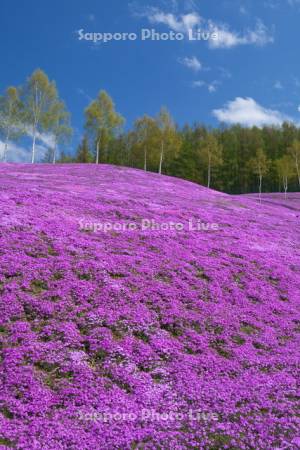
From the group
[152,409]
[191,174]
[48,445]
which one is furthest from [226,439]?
[191,174]

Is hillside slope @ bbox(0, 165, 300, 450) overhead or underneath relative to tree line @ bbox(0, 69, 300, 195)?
underneath

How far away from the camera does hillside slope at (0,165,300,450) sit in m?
7.54

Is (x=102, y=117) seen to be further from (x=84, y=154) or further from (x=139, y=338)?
(x=139, y=338)

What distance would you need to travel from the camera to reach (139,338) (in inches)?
426

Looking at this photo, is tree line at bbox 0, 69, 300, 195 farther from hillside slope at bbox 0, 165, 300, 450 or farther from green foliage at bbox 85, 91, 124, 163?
hillside slope at bbox 0, 165, 300, 450

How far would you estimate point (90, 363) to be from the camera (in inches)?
366

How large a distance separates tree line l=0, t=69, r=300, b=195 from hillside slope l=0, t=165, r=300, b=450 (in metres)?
49.5

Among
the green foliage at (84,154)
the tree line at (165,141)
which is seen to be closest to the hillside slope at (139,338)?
the tree line at (165,141)

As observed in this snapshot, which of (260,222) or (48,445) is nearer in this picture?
(48,445)

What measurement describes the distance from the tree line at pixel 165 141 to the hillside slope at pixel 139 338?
49547 millimetres

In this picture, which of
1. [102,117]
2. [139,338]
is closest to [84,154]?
[102,117]

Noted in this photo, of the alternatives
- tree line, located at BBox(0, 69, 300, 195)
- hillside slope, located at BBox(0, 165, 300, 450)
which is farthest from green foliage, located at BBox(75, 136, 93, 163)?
hillside slope, located at BBox(0, 165, 300, 450)

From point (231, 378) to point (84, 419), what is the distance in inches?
169

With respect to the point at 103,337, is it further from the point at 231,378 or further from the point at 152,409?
the point at 231,378
